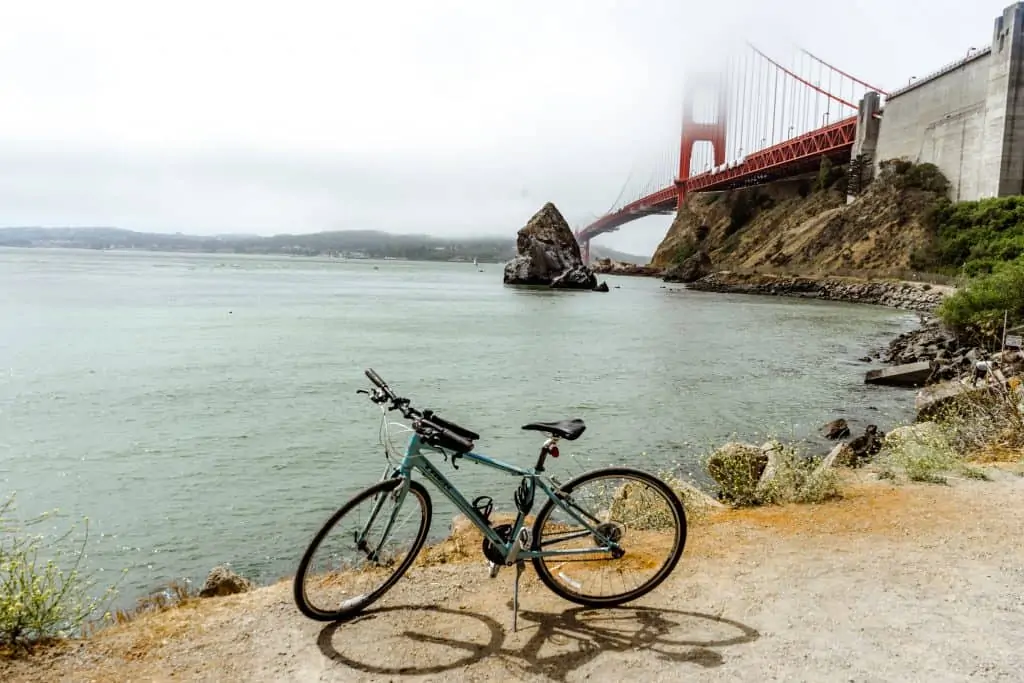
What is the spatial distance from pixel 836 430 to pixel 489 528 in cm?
960

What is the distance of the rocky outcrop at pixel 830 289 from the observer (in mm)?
44250

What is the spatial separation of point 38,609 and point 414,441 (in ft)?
6.46

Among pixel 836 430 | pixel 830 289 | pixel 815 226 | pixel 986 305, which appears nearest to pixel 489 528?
pixel 836 430

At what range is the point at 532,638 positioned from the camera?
3900 mm

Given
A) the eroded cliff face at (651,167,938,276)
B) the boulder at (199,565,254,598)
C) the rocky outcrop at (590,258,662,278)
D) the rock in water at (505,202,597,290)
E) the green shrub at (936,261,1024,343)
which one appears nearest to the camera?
the boulder at (199,565,254,598)

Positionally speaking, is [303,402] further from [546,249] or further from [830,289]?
[546,249]

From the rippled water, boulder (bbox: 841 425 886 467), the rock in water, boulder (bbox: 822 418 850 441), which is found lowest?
the rippled water

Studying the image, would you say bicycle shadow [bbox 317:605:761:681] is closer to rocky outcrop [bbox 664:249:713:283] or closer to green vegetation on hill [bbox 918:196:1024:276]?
green vegetation on hill [bbox 918:196:1024:276]

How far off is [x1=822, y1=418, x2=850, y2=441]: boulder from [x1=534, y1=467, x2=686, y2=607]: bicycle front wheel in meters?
8.59

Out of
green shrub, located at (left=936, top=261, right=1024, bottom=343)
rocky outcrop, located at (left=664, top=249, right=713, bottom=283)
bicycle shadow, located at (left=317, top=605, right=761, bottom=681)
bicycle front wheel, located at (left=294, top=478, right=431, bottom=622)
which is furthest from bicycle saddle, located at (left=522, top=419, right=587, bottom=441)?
rocky outcrop, located at (left=664, top=249, right=713, bottom=283)

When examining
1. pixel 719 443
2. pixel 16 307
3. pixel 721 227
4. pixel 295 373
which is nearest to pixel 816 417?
pixel 719 443

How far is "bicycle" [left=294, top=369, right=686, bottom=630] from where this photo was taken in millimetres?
4004

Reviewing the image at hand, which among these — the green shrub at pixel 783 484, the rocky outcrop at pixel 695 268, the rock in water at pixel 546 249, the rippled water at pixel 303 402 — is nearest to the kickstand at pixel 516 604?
the rippled water at pixel 303 402

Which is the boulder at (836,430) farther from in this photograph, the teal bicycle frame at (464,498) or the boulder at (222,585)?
the boulder at (222,585)
